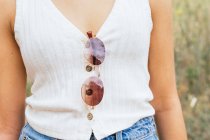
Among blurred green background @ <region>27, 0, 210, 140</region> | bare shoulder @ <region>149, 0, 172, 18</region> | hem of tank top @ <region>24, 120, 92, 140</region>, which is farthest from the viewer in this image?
blurred green background @ <region>27, 0, 210, 140</region>

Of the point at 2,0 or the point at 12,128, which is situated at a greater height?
the point at 2,0

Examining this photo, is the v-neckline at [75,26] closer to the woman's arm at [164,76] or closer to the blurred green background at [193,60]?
the woman's arm at [164,76]

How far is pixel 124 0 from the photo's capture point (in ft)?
4.46

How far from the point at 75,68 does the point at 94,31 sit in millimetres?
89

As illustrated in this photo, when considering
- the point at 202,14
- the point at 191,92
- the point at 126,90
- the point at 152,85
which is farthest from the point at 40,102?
the point at 202,14

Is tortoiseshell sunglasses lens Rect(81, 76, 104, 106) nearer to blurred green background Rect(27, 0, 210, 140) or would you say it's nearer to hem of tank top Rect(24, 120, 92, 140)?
hem of tank top Rect(24, 120, 92, 140)

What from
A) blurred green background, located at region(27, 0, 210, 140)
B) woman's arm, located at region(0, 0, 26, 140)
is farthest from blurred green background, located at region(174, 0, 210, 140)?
woman's arm, located at region(0, 0, 26, 140)

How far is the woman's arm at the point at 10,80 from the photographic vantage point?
135 cm

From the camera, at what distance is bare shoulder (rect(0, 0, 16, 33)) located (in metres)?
1.34

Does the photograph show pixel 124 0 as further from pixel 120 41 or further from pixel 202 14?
pixel 202 14

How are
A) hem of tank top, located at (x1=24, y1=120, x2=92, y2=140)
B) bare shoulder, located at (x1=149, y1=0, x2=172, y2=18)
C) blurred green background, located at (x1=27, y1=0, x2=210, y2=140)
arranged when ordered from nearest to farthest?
hem of tank top, located at (x1=24, y1=120, x2=92, y2=140) < bare shoulder, located at (x1=149, y1=0, x2=172, y2=18) < blurred green background, located at (x1=27, y1=0, x2=210, y2=140)

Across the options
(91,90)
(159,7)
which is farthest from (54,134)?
(159,7)

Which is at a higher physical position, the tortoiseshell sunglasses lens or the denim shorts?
the tortoiseshell sunglasses lens

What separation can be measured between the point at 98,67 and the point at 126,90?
75mm
